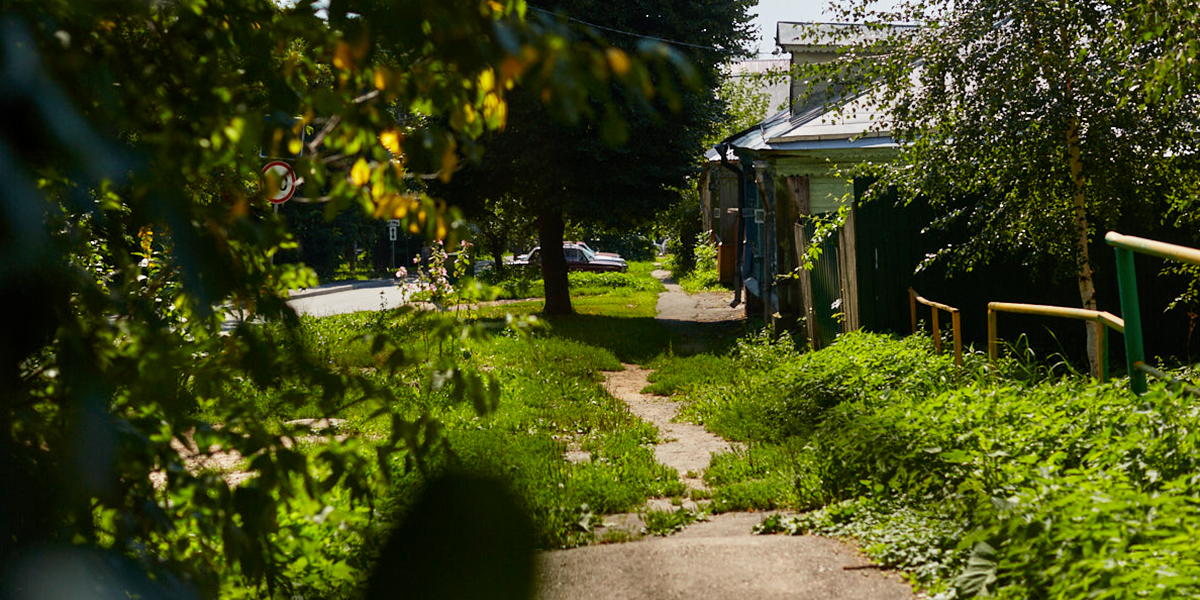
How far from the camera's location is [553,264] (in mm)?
20672

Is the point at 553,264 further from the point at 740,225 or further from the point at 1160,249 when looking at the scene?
the point at 1160,249

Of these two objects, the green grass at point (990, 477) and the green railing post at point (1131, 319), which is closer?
the green grass at point (990, 477)

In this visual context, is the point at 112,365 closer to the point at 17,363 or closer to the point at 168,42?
the point at 17,363

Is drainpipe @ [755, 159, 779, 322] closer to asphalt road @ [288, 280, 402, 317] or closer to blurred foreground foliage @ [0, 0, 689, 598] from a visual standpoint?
asphalt road @ [288, 280, 402, 317]

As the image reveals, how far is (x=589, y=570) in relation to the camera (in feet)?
16.3

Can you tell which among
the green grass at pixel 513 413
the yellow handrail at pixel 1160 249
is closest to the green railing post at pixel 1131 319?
the yellow handrail at pixel 1160 249

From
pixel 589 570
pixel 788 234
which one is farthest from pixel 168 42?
pixel 788 234

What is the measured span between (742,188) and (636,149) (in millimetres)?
4043

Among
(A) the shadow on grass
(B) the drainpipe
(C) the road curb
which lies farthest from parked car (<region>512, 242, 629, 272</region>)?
(B) the drainpipe

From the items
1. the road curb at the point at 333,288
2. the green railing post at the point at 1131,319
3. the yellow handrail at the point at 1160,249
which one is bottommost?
the road curb at the point at 333,288

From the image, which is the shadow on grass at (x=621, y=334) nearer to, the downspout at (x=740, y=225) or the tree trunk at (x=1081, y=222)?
the downspout at (x=740, y=225)

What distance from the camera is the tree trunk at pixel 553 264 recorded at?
20.4 metres

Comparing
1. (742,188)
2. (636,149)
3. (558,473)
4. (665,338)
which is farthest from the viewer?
(742,188)

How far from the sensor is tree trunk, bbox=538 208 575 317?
66.8 ft
